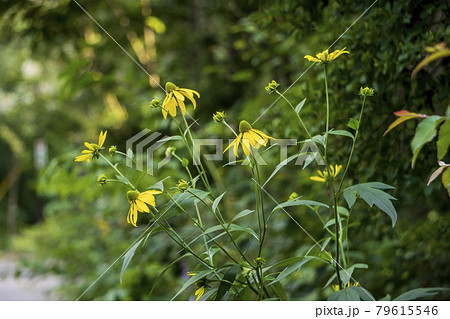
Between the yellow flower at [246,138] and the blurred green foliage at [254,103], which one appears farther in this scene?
the blurred green foliage at [254,103]

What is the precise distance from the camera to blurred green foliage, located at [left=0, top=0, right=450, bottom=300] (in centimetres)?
65

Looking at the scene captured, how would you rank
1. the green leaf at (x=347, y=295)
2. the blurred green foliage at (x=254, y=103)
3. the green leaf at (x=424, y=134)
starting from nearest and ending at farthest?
1. the green leaf at (x=424, y=134)
2. the green leaf at (x=347, y=295)
3. the blurred green foliage at (x=254, y=103)

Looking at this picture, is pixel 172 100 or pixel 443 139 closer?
pixel 443 139

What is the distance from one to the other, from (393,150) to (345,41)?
0.18 meters

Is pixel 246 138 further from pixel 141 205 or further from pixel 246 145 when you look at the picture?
pixel 141 205

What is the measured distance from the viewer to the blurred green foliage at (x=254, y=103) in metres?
0.65

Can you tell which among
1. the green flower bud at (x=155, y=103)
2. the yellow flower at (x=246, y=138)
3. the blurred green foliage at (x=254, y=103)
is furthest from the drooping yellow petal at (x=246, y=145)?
the blurred green foliage at (x=254, y=103)

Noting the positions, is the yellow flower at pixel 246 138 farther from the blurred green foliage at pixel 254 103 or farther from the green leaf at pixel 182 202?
the blurred green foliage at pixel 254 103

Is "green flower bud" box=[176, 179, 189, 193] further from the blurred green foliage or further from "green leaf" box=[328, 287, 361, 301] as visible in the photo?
the blurred green foliage

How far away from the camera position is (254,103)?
1273mm

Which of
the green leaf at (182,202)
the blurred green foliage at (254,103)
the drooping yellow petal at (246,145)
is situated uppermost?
the drooping yellow petal at (246,145)

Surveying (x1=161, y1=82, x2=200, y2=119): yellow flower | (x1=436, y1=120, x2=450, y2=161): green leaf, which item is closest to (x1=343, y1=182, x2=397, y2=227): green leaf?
(x1=436, y1=120, x2=450, y2=161): green leaf

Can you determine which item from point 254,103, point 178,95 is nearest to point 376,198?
point 178,95
